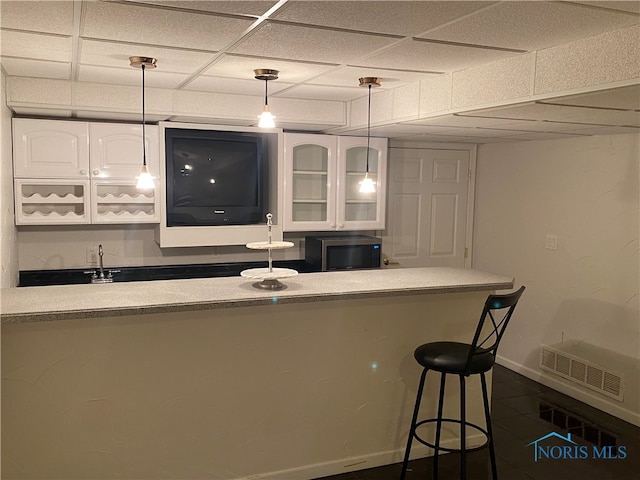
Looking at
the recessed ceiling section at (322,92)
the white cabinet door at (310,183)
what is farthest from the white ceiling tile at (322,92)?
the white cabinet door at (310,183)

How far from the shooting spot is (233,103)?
4.00 m

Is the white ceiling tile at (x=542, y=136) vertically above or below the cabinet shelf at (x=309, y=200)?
above

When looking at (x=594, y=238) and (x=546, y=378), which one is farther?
(x=546, y=378)

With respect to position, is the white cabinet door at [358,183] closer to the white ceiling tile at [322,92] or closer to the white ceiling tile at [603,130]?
the white ceiling tile at [322,92]

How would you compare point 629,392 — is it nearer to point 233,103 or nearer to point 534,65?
point 534,65

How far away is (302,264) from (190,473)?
Result: 2.41m

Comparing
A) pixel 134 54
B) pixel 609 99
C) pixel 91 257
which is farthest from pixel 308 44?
pixel 91 257

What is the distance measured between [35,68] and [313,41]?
173cm

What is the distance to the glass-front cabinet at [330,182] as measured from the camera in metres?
4.52

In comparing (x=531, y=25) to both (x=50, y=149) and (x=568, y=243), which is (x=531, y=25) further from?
(x=50, y=149)

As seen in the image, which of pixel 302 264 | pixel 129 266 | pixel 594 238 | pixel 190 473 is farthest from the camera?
pixel 302 264

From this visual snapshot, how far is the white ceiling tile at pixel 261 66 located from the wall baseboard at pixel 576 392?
3.09 metres

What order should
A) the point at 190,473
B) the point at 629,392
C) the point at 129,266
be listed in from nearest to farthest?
the point at 190,473 < the point at 629,392 < the point at 129,266

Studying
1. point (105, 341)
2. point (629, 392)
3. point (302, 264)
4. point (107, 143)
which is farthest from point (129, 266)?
point (629, 392)
